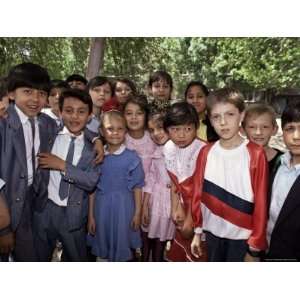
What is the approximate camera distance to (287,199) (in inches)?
76.1

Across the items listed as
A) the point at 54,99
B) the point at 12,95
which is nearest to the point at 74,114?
the point at 12,95

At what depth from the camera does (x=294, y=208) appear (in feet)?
6.29

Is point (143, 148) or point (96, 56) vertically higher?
point (96, 56)

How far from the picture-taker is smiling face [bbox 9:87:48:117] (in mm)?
2209

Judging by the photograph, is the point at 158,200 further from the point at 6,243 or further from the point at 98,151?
the point at 6,243

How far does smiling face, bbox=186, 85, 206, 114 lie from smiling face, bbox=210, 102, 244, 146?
2.97ft

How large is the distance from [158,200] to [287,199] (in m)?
0.91

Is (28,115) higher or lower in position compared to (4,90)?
lower

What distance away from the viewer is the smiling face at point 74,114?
2367 millimetres

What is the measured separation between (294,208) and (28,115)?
1550 mm

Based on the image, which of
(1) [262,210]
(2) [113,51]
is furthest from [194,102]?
(2) [113,51]

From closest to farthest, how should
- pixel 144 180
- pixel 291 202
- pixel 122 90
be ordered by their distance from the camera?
pixel 291 202
pixel 144 180
pixel 122 90

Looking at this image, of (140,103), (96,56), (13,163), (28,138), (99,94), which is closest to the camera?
(13,163)
